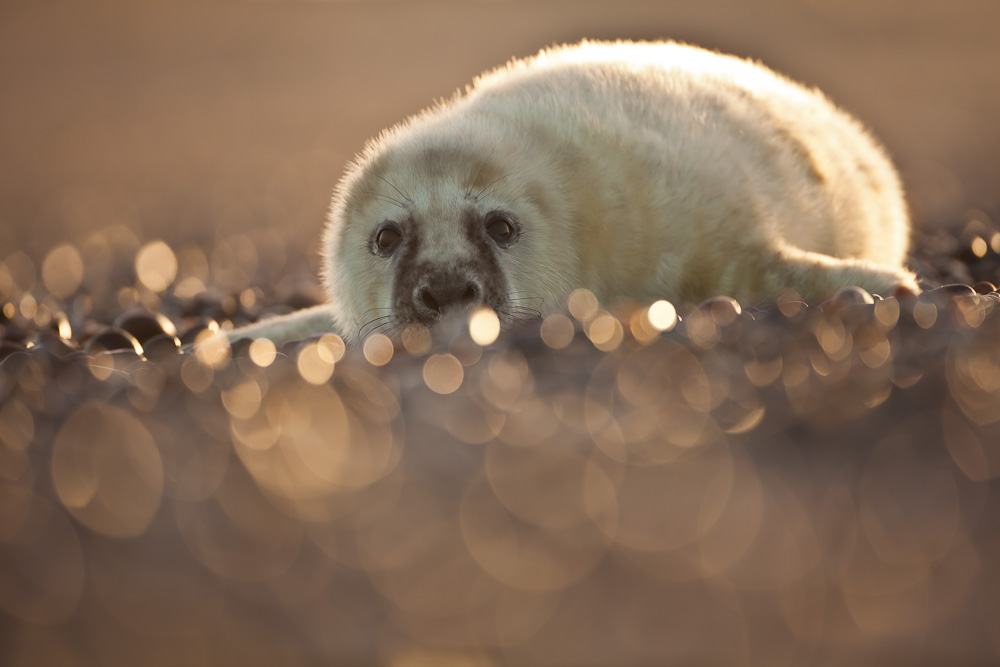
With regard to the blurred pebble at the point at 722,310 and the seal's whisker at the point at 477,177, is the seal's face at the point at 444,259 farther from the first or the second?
the blurred pebble at the point at 722,310

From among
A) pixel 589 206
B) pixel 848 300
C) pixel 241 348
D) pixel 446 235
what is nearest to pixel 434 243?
pixel 446 235

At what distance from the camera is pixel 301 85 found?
14.8m

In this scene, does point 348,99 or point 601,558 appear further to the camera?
point 348,99

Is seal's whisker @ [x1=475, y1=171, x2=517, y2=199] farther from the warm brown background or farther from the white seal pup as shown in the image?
the warm brown background

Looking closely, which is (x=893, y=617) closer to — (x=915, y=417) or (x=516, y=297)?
(x=915, y=417)

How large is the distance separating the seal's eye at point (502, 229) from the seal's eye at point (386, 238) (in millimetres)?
289

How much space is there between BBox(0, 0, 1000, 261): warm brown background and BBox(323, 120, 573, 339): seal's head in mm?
3729

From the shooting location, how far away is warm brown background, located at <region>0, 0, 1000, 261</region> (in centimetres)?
848

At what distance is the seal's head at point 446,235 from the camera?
3025mm

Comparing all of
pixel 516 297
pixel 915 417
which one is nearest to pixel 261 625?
pixel 915 417

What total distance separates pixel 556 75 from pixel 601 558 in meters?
2.39

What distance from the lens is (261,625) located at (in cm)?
161

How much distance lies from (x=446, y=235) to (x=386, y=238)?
9.7 inches

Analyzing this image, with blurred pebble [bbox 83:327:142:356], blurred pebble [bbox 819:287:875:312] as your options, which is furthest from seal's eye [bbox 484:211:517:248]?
blurred pebble [bbox 83:327:142:356]
